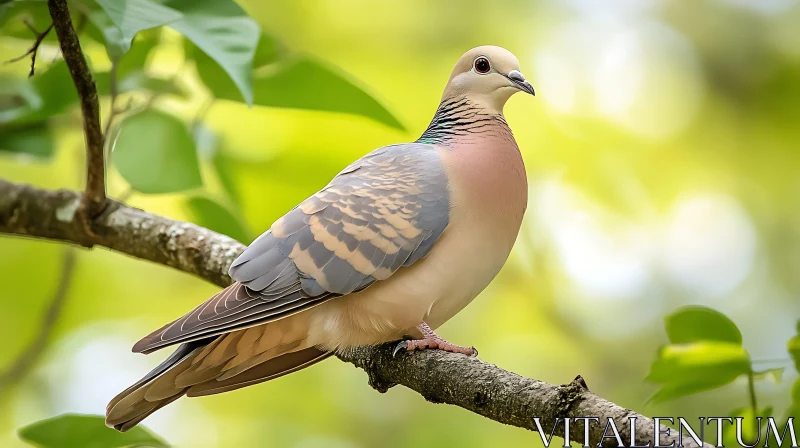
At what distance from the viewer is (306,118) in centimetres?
388

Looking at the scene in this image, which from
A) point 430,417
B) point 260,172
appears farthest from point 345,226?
point 430,417

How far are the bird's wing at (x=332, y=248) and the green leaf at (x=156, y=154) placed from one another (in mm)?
282

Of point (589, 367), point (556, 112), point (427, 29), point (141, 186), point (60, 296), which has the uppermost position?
point (427, 29)

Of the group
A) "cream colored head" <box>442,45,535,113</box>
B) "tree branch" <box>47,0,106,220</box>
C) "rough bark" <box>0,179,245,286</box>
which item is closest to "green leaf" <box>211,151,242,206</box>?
"rough bark" <box>0,179,245,286</box>

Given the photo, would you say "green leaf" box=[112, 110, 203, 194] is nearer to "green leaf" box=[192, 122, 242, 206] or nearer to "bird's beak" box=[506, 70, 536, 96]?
"green leaf" box=[192, 122, 242, 206]

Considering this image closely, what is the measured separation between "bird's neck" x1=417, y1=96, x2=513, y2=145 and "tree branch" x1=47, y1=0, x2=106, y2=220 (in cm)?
82

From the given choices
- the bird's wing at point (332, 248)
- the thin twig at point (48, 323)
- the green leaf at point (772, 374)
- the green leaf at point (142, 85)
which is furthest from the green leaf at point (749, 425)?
the thin twig at point (48, 323)

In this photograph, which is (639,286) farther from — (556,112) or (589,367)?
(556,112)

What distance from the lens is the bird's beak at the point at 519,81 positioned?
2031mm

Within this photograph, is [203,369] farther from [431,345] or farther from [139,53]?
[139,53]

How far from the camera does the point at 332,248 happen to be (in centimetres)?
183

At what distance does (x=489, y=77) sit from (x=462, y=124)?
148 mm

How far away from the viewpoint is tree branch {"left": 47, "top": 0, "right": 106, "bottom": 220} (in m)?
1.56

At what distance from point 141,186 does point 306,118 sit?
6.50 ft
